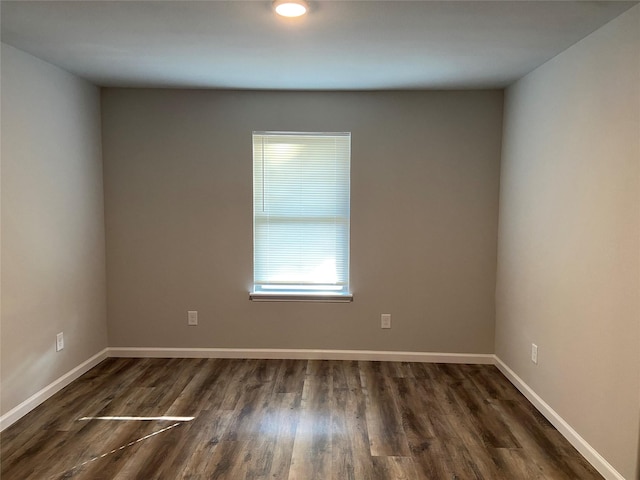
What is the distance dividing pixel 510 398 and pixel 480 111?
7.40 ft

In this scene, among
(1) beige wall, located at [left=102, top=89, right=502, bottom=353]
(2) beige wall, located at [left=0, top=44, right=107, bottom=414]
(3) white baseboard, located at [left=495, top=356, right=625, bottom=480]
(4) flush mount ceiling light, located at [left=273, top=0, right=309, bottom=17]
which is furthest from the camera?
(1) beige wall, located at [left=102, top=89, right=502, bottom=353]

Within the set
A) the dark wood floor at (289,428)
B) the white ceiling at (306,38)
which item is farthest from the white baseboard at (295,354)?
the white ceiling at (306,38)

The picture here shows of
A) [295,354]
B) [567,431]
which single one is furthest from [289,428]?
[567,431]

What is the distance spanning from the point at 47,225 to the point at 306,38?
214 cm

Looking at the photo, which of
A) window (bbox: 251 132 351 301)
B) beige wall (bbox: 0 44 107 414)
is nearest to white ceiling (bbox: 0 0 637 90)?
beige wall (bbox: 0 44 107 414)

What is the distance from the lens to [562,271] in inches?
107

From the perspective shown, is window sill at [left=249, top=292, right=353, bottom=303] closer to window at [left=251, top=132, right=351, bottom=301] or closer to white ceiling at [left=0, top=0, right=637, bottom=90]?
window at [left=251, top=132, right=351, bottom=301]

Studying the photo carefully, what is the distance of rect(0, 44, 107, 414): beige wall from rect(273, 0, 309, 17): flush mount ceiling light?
5.74 feet

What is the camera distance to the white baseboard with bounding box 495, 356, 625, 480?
7.44 feet

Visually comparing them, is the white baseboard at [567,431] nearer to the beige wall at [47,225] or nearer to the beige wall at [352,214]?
the beige wall at [352,214]

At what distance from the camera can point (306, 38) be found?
2514 millimetres

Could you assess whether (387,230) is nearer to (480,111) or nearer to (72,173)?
(480,111)

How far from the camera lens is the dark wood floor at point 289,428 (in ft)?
7.70

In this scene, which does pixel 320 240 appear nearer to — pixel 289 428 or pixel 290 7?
pixel 289 428
